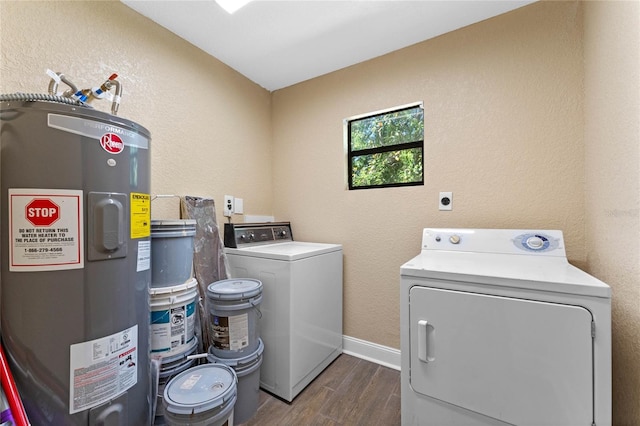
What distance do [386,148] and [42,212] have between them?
1923 millimetres

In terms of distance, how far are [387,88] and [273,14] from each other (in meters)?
0.92

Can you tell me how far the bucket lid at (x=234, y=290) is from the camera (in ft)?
4.54

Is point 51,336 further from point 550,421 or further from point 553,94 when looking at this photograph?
point 553,94

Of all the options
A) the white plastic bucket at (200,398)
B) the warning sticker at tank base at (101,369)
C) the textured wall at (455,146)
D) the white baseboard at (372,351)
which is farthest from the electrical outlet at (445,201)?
the warning sticker at tank base at (101,369)

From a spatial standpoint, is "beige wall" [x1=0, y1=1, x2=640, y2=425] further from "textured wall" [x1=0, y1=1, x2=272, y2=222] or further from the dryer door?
the dryer door

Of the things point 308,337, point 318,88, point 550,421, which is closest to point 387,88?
point 318,88

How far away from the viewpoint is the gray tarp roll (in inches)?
65.8

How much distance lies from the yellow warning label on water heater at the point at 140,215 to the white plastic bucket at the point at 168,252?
0.16 metres

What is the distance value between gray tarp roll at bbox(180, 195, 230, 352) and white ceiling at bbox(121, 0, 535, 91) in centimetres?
111

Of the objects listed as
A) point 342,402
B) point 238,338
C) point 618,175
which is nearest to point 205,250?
point 238,338

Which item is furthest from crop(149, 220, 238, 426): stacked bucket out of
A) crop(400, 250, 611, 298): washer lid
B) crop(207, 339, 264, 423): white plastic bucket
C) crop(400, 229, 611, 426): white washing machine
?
crop(400, 250, 611, 298): washer lid

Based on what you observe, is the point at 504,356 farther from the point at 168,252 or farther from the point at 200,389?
the point at 168,252

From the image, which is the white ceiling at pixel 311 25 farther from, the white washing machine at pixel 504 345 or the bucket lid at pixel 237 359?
Answer: the bucket lid at pixel 237 359

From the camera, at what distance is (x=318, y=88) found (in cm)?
226
